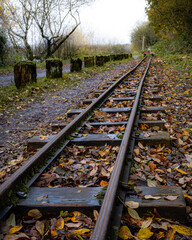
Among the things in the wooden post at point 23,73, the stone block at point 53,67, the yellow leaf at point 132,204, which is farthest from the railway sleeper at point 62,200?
the stone block at point 53,67

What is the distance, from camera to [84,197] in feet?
5.99

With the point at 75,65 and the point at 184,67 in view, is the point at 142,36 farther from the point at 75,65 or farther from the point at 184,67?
the point at 75,65

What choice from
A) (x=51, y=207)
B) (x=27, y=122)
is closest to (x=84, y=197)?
(x=51, y=207)

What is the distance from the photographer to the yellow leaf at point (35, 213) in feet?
5.57

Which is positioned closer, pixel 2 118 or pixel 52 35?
pixel 2 118

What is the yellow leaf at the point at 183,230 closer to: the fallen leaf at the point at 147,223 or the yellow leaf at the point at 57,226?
the fallen leaf at the point at 147,223

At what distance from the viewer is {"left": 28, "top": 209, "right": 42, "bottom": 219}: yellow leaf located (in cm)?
170

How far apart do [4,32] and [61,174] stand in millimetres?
15942

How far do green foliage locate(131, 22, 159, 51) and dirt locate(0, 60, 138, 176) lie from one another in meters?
39.9

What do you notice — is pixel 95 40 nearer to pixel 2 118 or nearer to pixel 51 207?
pixel 2 118

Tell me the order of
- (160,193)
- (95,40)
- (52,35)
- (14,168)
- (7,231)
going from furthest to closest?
(95,40) → (52,35) → (14,168) → (160,193) → (7,231)

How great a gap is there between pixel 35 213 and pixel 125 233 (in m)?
0.75

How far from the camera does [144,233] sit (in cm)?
153

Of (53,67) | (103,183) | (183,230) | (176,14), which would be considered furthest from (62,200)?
(176,14)
